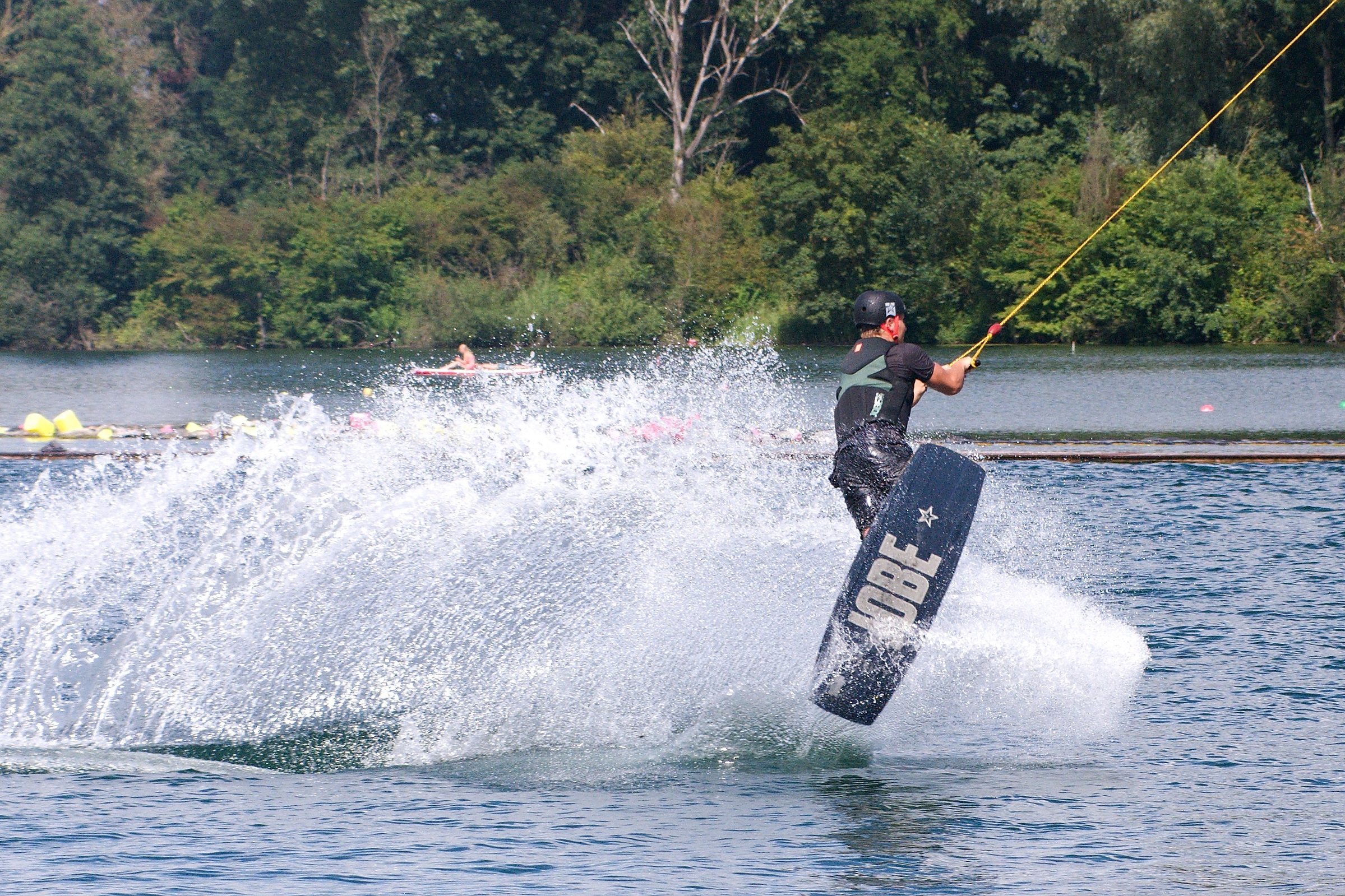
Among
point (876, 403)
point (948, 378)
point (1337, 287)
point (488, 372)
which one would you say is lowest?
point (488, 372)

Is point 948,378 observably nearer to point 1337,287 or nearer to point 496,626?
point 496,626

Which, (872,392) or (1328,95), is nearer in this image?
(872,392)

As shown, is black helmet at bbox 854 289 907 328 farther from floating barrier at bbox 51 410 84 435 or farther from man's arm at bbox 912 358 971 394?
floating barrier at bbox 51 410 84 435

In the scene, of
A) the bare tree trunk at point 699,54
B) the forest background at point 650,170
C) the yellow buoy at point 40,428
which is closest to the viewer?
the yellow buoy at point 40,428

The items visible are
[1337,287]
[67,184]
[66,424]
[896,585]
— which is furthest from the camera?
[67,184]

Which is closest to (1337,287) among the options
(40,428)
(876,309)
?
(40,428)

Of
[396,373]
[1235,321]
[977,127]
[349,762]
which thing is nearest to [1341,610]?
[349,762]

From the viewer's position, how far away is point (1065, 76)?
60.2 m

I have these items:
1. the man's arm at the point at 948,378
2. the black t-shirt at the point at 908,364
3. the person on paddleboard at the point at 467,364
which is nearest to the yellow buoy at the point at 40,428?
the person on paddleboard at the point at 467,364

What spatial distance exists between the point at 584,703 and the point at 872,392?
2.18 meters

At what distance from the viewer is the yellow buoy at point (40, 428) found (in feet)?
75.6

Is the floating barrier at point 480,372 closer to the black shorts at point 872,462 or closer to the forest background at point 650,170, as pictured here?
the forest background at point 650,170

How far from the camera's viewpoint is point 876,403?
25.1 feet

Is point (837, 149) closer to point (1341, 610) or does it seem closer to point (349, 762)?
point (1341, 610)
